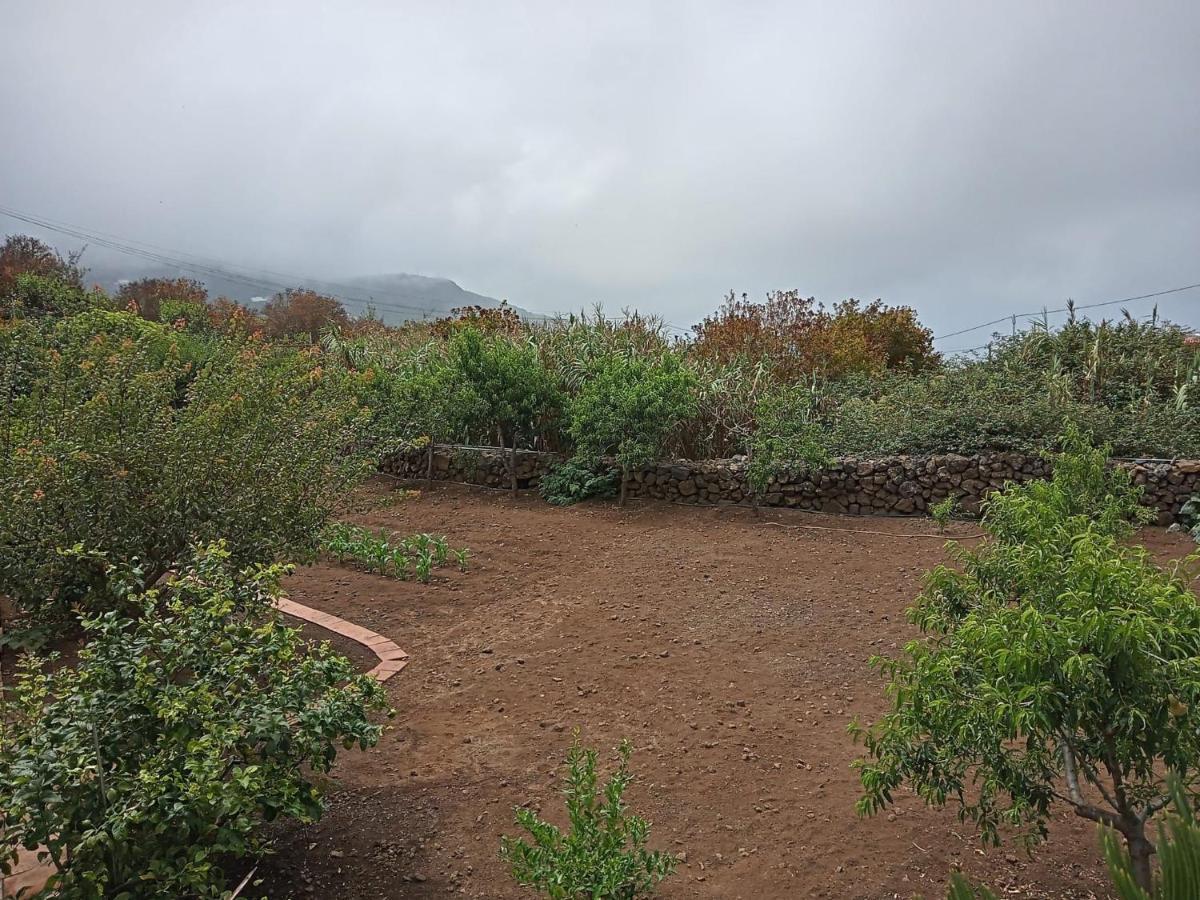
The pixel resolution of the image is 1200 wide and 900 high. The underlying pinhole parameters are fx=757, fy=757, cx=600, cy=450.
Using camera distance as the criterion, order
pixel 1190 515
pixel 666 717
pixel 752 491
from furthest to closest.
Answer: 1. pixel 752 491
2. pixel 1190 515
3. pixel 666 717

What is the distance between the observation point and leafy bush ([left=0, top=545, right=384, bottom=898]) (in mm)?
2084

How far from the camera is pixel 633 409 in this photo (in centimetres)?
853

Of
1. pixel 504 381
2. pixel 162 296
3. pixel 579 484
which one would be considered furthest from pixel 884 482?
pixel 162 296

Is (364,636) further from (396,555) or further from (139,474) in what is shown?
(139,474)

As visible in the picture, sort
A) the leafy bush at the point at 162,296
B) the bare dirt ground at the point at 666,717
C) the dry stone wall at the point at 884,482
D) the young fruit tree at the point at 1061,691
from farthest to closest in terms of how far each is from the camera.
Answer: the leafy bush at the point at 162,296 < the dry stone wall at the point at 884,482 < the bare dirt ground at the point at 666,717 < the young fruit tree at the point at 1061,691

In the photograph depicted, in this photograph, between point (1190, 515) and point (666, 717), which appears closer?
point (666, 717)

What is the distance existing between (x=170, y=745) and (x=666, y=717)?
7.64 feet

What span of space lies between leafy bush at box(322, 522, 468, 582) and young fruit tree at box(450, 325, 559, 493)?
9.80 feet

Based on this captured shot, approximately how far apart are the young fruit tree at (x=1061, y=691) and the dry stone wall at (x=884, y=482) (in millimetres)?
5951

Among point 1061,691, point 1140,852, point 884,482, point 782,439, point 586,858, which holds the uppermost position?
point 782,439

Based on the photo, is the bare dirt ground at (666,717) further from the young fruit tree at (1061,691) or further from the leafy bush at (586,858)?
the young fruit tree at (1061,691)

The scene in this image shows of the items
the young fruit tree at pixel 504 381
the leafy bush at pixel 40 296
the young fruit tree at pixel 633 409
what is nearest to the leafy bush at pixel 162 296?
the leafy bush at pixel 40 296

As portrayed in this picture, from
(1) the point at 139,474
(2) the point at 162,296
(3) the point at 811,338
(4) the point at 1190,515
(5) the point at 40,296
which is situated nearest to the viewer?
(1) the point at 139,474

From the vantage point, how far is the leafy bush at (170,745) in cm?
208
